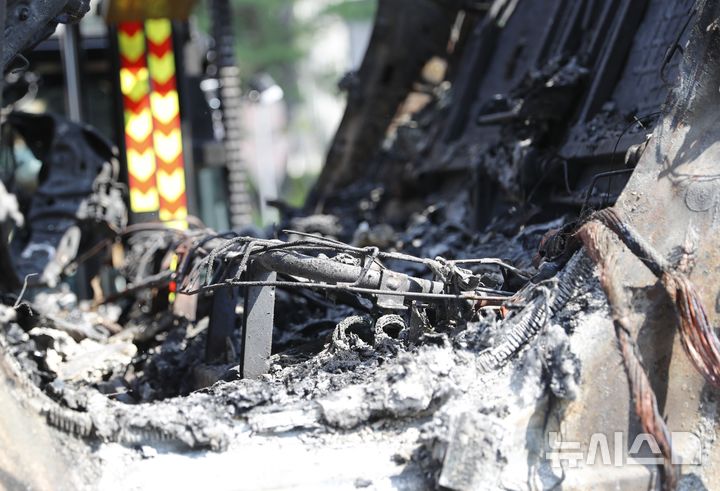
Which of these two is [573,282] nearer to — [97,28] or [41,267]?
[41,267]

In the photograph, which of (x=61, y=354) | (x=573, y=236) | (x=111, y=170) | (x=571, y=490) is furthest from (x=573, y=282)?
(x=111, y=170)

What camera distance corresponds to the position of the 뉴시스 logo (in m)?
3.32

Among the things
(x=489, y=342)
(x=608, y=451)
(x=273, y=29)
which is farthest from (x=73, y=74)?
(x=273, y=29)

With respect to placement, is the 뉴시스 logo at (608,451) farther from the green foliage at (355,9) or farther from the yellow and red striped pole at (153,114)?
the green foliage at (355,9)

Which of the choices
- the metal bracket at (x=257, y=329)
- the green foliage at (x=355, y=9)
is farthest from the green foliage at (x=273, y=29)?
the metal bracket at (x=257, y=329)

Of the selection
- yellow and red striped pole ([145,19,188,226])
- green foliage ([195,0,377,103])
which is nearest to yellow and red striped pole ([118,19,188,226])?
yellow and red striped pole ([145,19,188,226])

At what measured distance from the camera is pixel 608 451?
11.1 feet

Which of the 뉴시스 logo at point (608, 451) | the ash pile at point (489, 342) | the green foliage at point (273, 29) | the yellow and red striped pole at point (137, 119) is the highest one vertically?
the green foliage at point (273, 29)

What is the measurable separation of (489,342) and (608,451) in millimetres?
543

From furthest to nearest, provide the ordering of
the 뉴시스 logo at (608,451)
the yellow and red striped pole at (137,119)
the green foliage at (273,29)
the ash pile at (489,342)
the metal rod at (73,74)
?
the green foliage at (273,29) < the metal rod at (73,74) < the yellow and red striped pole at (137,119) < the 뉴시스 logo at (608,451) < the ash pile at (489,342)

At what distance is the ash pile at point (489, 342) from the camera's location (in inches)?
126

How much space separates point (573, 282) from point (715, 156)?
0.68 meters

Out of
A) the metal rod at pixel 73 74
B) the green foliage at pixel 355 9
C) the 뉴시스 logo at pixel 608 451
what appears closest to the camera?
the 뉴시스 logo at pixel 608 451

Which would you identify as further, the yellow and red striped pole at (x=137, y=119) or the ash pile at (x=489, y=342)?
the yellow and red striped pole at (x=137, y=119)
